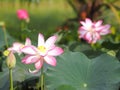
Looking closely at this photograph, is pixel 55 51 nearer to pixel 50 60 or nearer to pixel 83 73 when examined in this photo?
pixel 50 60

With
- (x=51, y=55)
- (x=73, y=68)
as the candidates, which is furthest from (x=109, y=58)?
(x=51, y=55)

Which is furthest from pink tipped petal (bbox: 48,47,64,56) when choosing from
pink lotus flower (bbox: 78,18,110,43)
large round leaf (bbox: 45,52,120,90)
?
pink lotus flower (bbox: 78,18,110,43)

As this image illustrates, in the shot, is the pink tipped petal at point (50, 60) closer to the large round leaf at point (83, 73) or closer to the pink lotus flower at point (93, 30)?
the large round leaf at point (83, 73)

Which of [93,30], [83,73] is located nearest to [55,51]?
[83,73]

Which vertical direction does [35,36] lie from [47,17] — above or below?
above

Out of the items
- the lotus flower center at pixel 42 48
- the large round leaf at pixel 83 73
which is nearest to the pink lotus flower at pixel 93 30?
→ the large round leaf at pixel 83 73

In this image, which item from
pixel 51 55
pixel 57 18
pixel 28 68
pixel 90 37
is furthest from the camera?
pixel 57 18

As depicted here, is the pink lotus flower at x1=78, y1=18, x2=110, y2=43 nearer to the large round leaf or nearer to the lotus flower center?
the large round leaf

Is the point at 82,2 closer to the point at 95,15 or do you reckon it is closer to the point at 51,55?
the point at 95,15
